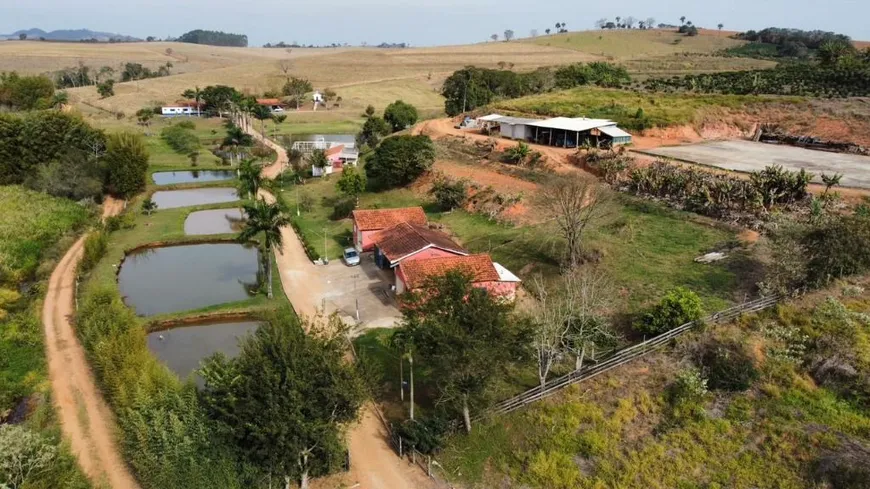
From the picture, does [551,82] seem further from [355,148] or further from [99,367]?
[99,367]

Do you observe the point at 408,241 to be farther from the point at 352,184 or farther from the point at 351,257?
the point at 352,184

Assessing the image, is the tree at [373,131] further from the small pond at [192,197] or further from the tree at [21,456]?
the tree at [21,456]

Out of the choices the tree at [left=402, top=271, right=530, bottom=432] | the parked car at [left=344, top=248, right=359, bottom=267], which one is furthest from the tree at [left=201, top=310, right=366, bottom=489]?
the parked car at [left=344, top=248, right=359, bottom=267]

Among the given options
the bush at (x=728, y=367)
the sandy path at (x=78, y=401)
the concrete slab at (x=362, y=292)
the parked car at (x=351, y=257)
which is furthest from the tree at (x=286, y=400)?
the parked car at (x=351, y=257)

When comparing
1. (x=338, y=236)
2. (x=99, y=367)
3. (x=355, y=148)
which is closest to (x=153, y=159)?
(x=355, y=148)

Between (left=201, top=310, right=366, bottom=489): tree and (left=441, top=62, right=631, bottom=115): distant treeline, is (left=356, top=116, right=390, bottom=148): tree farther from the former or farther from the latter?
(left=201, top=310, right=366, bottom=489): tree

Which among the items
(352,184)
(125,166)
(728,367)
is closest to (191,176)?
(125,166)
